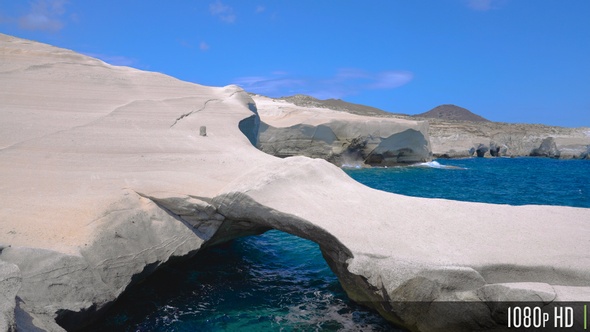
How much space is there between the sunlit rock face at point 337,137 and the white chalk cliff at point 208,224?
2002 cm

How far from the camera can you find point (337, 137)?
31359mm

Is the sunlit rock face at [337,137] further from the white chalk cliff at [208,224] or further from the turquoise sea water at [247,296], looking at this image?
the white chalk cliff at [208,224]

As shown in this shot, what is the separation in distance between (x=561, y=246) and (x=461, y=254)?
1.31m

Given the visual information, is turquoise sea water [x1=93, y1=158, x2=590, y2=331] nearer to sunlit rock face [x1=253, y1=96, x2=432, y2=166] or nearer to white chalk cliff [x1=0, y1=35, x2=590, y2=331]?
white chalk cliff [x1=0, y1=35, x2=590, y2=331]

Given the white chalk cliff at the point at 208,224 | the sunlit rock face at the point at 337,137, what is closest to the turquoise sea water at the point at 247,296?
the white chalk cliff at the point at 208,224

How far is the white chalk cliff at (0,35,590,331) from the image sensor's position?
16.9ft

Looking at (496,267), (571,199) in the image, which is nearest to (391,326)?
(496,267)

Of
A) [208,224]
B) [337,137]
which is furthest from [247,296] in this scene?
[337,137]

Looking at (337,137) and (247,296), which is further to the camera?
(337,137)

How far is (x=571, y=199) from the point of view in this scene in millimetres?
19109

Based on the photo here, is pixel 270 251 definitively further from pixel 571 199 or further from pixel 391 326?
pixel 571 199

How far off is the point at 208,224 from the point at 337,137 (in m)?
24.8

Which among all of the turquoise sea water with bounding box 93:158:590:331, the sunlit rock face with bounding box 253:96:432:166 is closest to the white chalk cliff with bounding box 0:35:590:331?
the turquoise sea water with bounding box 93:158:590:331

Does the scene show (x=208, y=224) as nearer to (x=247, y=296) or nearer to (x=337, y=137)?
(x=247, y=296)
